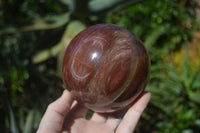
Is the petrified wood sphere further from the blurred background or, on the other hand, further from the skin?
→ the blurred background

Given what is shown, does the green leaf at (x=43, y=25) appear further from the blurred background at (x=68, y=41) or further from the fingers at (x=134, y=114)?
the fingers at (x=134, y=114)

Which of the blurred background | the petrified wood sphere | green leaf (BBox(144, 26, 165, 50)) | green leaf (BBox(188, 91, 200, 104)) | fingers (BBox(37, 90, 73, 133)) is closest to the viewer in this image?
the petrified wood sphere

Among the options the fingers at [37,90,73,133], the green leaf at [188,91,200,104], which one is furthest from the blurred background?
the fingers at [37,90,73,133]

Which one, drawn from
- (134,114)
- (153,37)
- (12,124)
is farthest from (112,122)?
(153,37)

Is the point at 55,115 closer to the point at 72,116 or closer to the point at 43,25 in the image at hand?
the point at 72,116

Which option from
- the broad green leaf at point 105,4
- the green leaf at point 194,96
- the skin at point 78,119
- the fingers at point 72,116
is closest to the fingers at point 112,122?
the skin at point 78,119
